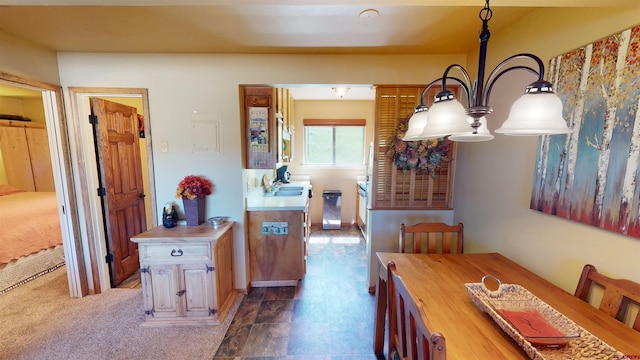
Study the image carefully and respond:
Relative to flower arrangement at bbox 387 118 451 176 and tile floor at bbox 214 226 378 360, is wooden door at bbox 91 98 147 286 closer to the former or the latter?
tile floor at bbox 214 226 378 360

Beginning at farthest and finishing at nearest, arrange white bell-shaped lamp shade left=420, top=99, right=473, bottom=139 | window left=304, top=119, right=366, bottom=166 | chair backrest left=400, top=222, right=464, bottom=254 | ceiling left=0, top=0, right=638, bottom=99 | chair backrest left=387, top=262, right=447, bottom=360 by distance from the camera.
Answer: window left=304, top=119, right=366, bottom=166, chair backrest left=400, top=222, right=464, bottom=254, ceiling left=0, top=0, right=638, bottom=99, white bell-shaped lamp shade left=420, top=99, right=473, bottom=139, chair backrest left=387, top=262, right=447, bottom=360

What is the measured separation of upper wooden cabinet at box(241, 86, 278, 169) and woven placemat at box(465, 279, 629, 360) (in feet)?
6.56

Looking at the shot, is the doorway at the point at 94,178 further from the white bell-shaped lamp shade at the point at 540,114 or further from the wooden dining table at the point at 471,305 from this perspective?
the white bell-shaped lamp shade at the point at 540,114

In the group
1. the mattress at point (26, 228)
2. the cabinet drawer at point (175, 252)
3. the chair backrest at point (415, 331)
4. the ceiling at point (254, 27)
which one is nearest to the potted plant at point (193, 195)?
the cabinet drawer at point (175, 252)

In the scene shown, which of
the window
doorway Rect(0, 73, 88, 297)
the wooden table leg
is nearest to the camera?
the wooden table leg

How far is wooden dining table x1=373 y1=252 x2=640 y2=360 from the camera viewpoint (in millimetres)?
868

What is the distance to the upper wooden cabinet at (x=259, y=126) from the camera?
2322 millimetres

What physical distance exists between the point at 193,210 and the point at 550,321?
8.36 ft

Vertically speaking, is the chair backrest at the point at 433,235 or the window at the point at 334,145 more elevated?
the window at the point at 334,145

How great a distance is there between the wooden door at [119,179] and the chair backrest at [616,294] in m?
3.84

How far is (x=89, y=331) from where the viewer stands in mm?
1928

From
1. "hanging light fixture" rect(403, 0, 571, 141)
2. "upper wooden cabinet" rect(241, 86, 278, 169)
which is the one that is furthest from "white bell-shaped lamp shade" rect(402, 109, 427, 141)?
"upper wooden cabinet" rect(241, 86, 278, 169)

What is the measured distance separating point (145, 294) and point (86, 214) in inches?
43.6

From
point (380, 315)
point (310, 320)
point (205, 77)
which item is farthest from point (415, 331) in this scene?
point (205, 77)
